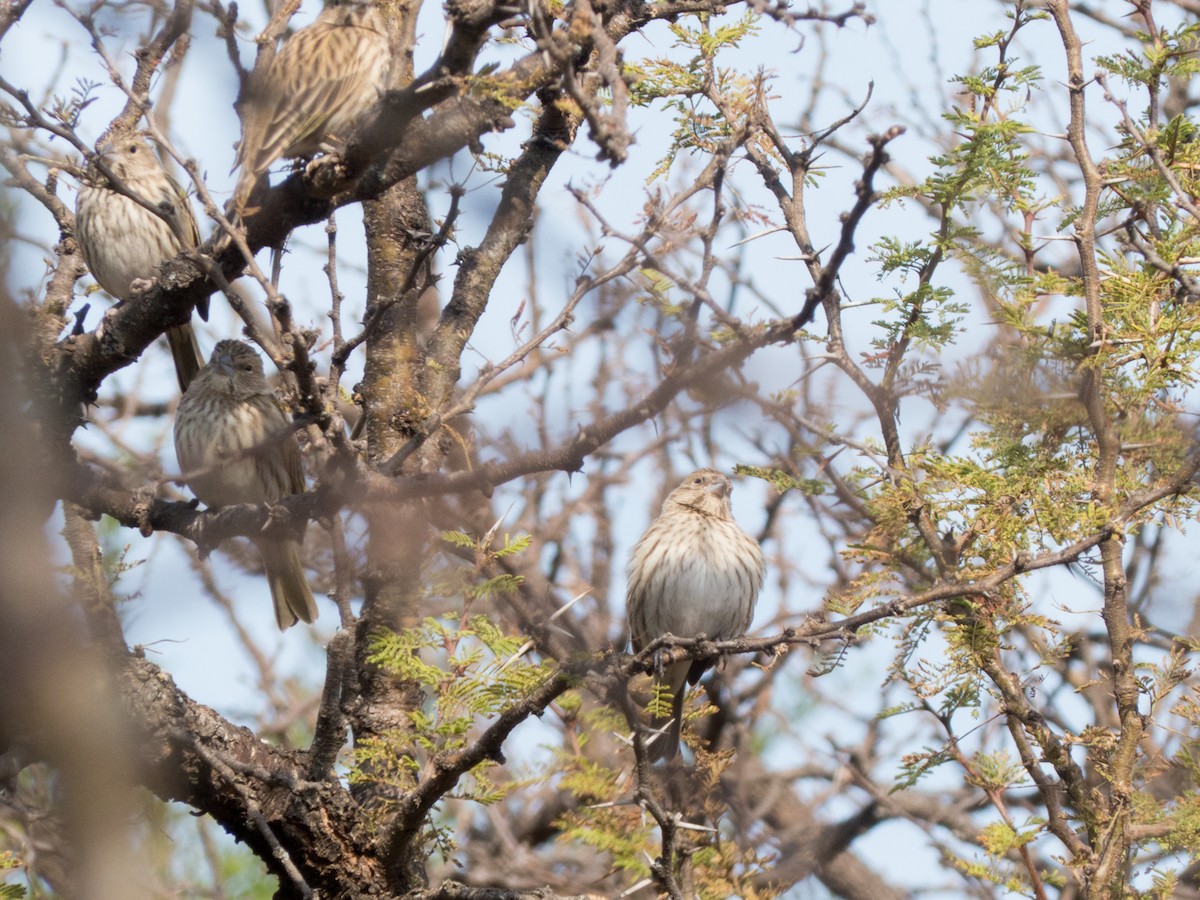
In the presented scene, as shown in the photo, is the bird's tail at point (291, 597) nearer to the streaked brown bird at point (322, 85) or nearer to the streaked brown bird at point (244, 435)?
the streaked brown bird at point (244, 435)

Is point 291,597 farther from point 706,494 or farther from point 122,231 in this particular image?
point 706,494

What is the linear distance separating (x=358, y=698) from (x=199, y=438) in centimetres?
278

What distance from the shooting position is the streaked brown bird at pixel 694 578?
6543 mm

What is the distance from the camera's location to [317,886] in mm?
4156

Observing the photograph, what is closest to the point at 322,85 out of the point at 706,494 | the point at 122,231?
the point at 122,231

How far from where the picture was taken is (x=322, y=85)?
17.5 feet

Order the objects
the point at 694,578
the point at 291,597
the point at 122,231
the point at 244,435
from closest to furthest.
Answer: the point at 694,578 < the point at 244,435 < the point at 122,231 < the point at 291,597

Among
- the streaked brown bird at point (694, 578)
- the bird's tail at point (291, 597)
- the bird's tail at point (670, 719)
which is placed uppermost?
the streaked brown bird at point (694, 578)

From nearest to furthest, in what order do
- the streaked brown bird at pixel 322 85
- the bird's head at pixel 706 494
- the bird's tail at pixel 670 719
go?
the streaked brown bird at pixel 322 85, the bird's tail at pixel 670 719, the bird's head at pixel 706 494

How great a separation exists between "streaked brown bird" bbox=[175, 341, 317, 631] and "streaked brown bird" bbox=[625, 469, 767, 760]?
1.79m

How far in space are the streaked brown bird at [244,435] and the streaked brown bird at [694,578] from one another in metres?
1.79

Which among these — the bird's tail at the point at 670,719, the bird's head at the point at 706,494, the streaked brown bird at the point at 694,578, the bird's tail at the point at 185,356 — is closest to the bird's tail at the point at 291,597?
the bird's tail at the point at 185,356

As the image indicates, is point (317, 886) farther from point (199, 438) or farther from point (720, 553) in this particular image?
point (199, 438)

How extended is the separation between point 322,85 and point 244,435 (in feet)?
7.24
